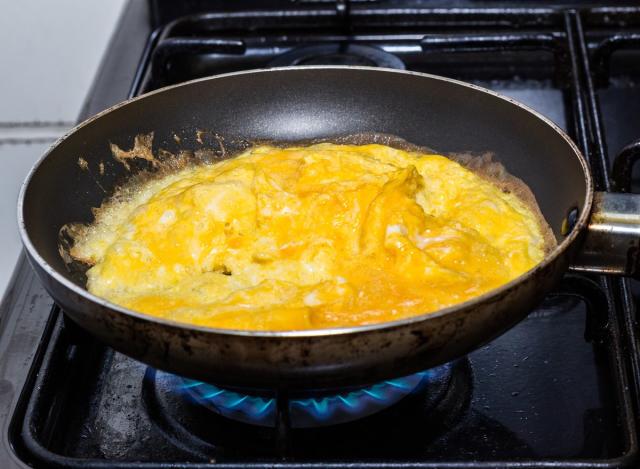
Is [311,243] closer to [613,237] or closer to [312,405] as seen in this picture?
[312,405]

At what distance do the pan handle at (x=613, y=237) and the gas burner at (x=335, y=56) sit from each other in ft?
2.86

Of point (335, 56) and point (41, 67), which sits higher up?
point (335, 56)

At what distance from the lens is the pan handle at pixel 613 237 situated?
103 centimetres

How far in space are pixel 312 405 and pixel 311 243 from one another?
0.82 ft

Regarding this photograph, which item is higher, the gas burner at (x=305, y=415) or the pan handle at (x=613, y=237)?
the pan handle at (x=613, y=237)

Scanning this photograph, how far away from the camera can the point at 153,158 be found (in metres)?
1.49

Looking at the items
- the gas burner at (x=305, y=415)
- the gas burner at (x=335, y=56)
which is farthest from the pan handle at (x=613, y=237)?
the gas burner at (x=335, y=56)

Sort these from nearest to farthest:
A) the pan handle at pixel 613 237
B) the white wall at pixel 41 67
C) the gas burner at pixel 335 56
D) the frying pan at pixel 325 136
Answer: the frying pan at pixel 325 136
the pan handle at pixel 613 237
the gas burner at pixel 335 56
the white wall at pixel 41 67

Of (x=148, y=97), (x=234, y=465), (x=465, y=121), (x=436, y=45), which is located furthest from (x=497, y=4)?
(x=234, y=465)

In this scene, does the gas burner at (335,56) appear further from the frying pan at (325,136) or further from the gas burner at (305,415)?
the gas burner at (305,415)

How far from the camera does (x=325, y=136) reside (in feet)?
5.13

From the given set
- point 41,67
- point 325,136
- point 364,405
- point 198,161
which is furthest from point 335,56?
point 41,67

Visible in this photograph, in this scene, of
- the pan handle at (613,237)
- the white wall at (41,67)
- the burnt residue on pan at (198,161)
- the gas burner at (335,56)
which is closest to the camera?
the pan handle at (613,237)

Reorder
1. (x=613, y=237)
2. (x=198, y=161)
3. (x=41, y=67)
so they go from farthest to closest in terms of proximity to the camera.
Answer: (x=41, y=67) < (x=198, y=161) < (x=613, y=237)
